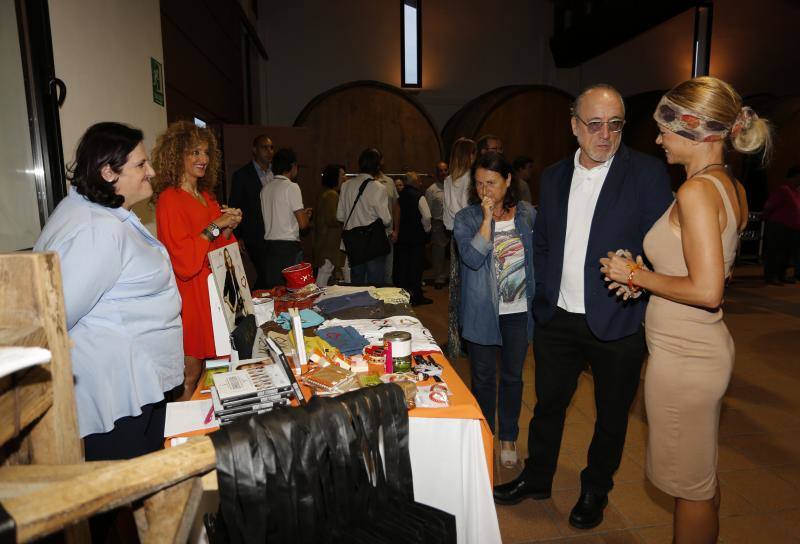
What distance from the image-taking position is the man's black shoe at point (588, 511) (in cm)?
217

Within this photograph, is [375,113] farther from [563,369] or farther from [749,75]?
[749,75]

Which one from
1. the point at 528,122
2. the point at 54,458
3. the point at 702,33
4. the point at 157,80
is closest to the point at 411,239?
the point at 528,122

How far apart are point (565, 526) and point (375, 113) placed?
538 cm

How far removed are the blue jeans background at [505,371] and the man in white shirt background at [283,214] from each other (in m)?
2.15

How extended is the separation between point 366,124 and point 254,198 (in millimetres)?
2369

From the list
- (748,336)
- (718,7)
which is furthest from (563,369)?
(718,7)

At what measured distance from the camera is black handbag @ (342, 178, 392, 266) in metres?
4.84

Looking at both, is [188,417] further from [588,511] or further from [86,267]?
[588,511]

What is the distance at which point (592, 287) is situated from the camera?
77.7 inches

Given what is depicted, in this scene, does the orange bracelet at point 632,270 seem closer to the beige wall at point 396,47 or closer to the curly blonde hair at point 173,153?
the curly blonde hair at point 173,153

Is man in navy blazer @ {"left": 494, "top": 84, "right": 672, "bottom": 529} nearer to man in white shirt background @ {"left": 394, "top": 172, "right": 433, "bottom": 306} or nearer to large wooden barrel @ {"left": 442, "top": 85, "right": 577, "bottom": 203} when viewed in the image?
man in white shirt background @ {"left": 394, "top": 172, "right": 433, "bottom": 306}

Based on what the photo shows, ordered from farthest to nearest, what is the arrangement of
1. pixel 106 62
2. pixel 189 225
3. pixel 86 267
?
pixel 106 62 < pixel 189 225 < pixel 86 267

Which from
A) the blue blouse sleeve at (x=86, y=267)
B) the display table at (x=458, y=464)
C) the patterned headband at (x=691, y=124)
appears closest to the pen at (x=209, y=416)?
the display table at (x=458, y=464)

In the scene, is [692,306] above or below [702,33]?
below
